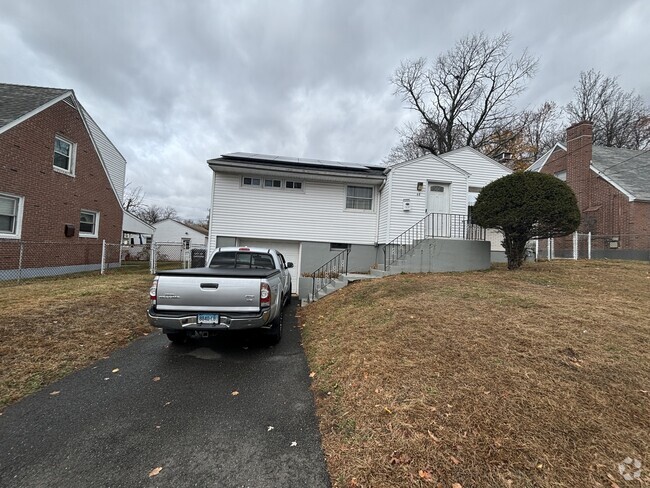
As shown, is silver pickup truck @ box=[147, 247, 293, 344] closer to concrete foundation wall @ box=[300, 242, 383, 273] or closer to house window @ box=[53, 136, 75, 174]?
concrete foundation wall @ box=[300, 242, 383, 273]

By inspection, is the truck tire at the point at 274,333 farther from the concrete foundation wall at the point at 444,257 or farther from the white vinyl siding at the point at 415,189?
the white vinyl siding at the point at 415,189

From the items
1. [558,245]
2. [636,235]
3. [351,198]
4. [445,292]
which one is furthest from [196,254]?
[636,235]

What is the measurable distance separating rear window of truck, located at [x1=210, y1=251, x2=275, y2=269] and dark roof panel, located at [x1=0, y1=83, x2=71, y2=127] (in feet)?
31.5

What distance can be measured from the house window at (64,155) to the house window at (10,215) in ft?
7.04

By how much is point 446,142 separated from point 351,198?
64.5 ft

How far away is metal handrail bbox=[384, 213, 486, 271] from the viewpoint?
11266 mm

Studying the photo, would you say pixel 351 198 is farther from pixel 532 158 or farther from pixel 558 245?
pixel 532 158

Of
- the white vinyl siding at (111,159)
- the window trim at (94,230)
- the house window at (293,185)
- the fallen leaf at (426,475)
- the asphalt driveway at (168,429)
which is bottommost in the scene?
the asphalt driveway at (168,429)

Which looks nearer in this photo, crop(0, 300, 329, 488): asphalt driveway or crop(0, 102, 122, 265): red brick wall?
crop(0, 300, 329, 488): asphalt driveway

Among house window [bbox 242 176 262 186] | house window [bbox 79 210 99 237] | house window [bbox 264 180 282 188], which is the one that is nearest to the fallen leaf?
house window [bbox 264 180 282 188]

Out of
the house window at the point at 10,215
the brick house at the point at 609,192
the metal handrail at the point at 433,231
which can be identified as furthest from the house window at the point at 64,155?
the brick house at the point at 609,192

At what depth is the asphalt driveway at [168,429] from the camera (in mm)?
2318

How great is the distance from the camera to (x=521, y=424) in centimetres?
262

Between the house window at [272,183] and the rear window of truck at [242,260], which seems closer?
the rear window of truck at [242,260]
